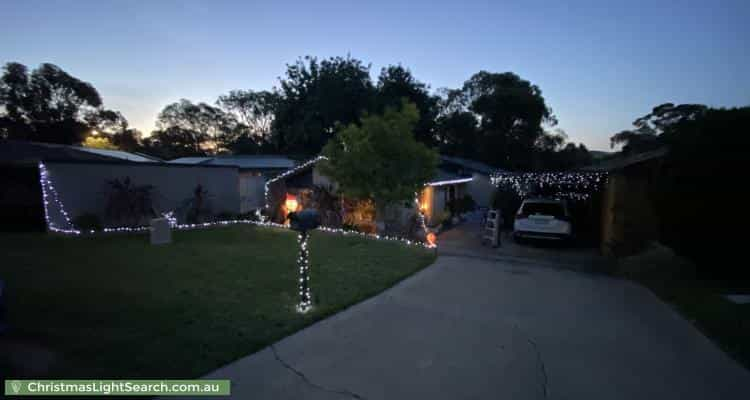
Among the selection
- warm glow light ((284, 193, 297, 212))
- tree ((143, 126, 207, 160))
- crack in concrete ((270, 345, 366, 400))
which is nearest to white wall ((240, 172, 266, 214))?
warm glow light ((284, 193, 297, 212))

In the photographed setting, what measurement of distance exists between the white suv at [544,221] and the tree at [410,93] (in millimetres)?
10709

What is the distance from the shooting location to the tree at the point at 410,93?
20703mm

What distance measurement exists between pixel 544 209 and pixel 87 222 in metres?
15.9

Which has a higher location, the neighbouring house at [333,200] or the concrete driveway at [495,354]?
the neighbouring house at [333,200]

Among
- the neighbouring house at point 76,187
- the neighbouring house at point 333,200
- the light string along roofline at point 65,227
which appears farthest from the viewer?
the neighbouring house at point 333,200

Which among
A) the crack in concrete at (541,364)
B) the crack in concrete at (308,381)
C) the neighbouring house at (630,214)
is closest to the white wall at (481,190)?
the neighbouring house at (630,214)

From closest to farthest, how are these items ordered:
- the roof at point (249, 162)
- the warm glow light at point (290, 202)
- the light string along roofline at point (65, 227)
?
the light string along roofline at point (65, 227) < the warm glow light at point (290, 202) < the roof at point (249, 162)

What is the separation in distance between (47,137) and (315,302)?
122 feet

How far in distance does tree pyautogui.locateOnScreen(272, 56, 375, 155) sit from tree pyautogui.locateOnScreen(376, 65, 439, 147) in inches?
38.4

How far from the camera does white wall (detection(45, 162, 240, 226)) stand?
11.5m

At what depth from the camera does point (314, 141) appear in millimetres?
20672

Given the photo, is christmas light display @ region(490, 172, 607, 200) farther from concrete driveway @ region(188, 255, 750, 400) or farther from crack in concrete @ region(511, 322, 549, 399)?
crack in concrete @ region(511, 322, 549, 399)

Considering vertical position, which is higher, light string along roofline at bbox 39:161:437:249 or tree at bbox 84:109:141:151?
tree at bbox 84:109:141:151

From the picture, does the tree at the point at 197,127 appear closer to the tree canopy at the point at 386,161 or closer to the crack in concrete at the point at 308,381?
the tree canopy at the point at 386,161
